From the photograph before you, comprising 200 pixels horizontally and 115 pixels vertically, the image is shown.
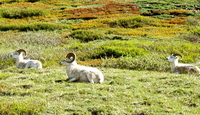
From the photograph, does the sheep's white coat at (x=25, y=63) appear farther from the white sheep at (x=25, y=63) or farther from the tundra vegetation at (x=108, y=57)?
the tundra vegetation at (x=108, y=57)

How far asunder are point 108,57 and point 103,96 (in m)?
14.5

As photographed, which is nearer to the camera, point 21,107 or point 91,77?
point 21,107

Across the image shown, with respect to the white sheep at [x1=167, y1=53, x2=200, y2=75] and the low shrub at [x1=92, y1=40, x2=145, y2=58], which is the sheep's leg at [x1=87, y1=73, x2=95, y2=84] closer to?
the white sheep at [x1=167, y1=53, x2=200, y2=75]

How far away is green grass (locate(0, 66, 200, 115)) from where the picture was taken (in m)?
13.0

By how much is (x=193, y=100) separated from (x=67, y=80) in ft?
21.0

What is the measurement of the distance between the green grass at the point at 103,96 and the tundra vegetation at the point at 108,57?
33mm

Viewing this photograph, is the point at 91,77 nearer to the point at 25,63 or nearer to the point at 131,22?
the point at 25,63

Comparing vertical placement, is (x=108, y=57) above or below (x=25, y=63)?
below

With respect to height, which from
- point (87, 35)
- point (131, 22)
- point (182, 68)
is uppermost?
point (182, 68)

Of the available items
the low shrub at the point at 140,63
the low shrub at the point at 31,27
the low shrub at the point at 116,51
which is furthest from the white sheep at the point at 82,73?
the low shrub at the point at 31,27

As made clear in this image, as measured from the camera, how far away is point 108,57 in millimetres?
29141

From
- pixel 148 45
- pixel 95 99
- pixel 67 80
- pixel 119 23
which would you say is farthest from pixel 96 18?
pixel 95 99

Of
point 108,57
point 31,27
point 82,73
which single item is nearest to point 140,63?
point 108,57

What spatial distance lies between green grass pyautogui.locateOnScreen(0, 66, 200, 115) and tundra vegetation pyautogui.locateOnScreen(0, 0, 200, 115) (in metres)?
0.03
